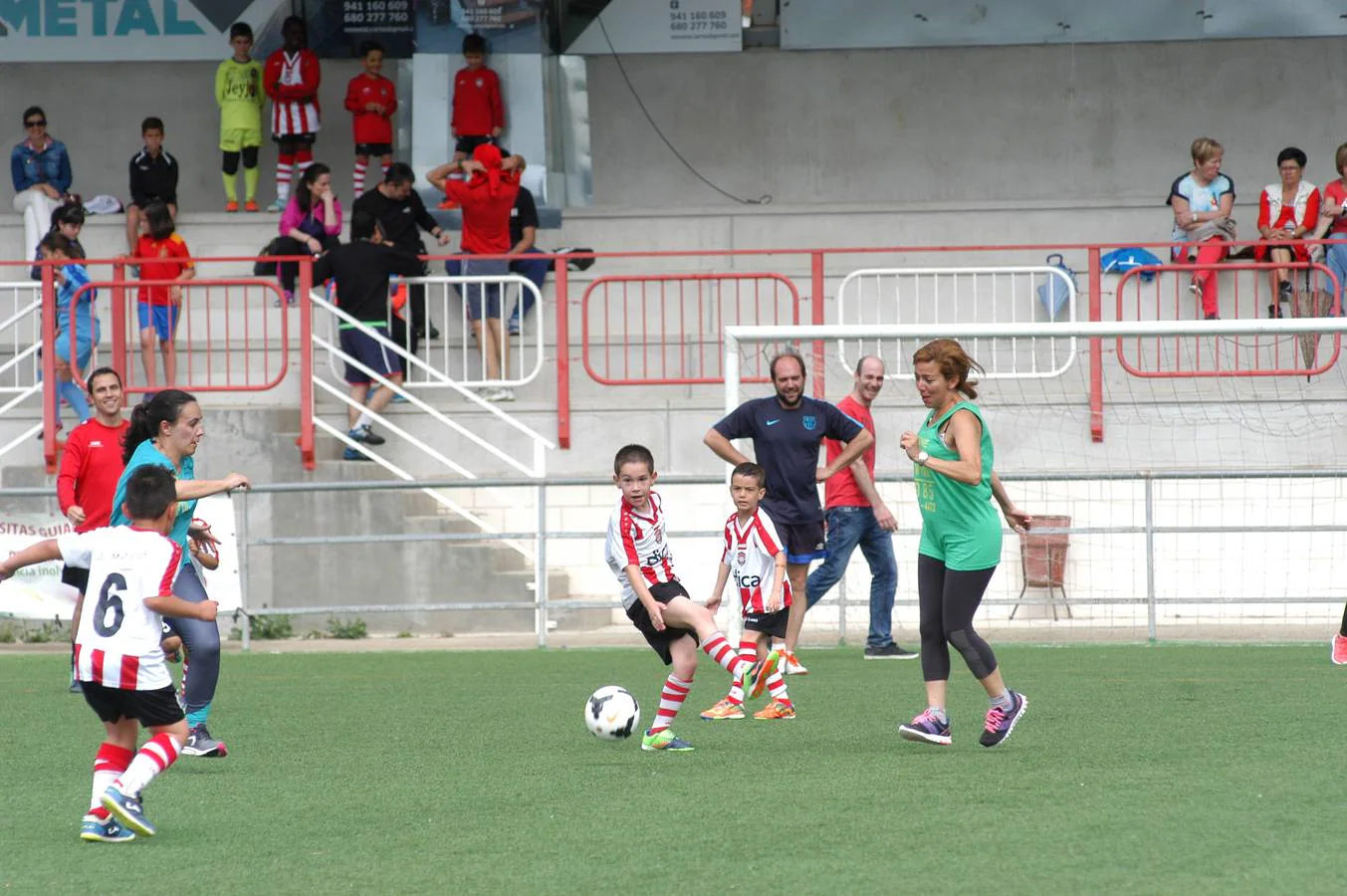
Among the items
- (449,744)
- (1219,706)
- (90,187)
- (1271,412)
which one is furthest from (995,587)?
(90,187)

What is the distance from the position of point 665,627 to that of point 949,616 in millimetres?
1264

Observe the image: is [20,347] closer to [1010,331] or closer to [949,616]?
[1010,331]

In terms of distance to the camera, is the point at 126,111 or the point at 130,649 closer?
the point at 130,649

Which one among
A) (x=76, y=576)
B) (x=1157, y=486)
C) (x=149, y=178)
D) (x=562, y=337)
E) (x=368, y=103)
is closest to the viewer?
(x=76, y=576)

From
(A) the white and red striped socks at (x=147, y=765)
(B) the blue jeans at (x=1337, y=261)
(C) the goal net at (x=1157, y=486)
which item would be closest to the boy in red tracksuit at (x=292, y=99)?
(C) the goal net at (x=1157, y=486)

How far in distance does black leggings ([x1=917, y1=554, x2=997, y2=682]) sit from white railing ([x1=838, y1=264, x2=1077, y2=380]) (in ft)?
25.7

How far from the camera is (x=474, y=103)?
63.4 feet

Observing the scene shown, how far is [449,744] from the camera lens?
808 centimetres

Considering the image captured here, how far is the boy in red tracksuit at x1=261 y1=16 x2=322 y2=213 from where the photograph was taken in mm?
19234

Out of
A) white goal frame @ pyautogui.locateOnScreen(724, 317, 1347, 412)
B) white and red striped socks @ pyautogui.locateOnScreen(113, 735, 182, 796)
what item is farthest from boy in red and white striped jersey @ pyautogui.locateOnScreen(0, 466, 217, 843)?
white goal frame @ pyautogui.locateOnScreen(724, 317, 1347, 412)

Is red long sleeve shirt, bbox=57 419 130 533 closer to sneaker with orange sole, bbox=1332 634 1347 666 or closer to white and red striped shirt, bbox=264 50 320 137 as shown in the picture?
sneaker with orange sole, bbox=1332 634 1347 666

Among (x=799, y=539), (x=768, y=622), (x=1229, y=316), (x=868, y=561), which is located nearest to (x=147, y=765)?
(x=768, y=622)

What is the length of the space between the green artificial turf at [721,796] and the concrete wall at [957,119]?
11.6 m

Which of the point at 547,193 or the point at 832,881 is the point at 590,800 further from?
the point at 547,193
